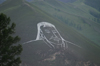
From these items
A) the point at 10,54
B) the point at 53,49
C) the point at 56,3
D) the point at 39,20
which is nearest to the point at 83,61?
the point at 53,49

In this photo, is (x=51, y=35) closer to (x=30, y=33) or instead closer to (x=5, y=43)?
(x=30, y=33)

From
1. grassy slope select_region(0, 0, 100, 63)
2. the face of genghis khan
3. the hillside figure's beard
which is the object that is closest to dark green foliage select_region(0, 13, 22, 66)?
grassy slope select_region(0, 0, 100, 63)

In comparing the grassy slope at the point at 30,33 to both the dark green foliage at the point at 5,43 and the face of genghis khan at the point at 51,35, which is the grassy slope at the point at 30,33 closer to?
the face of genghis khan at the point at 51,35

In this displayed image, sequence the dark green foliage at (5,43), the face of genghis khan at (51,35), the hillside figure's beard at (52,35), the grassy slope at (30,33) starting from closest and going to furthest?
the dark green foliage at (5,43)
the grassy slope at (30,33)
the face of genghis khan at (51,35)
the hillside figure's beard at (52,35)

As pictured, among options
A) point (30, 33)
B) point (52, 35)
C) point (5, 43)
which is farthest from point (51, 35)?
point (5, 43)

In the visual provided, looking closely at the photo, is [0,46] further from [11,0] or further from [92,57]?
[11,0]

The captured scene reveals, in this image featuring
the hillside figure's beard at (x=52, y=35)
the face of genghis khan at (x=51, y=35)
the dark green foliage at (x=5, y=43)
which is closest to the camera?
the dark green foliage at (x=5, y=43)

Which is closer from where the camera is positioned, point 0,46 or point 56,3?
point 0,46

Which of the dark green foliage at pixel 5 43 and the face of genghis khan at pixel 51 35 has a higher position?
the dark green foliage at pixel 5 43

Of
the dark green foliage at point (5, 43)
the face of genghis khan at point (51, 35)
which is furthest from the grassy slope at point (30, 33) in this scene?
the dark green foliage at point (5, 43)

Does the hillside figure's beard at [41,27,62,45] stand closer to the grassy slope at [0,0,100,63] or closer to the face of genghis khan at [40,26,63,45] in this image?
the face of genghis khan at [40,26,63,45]
